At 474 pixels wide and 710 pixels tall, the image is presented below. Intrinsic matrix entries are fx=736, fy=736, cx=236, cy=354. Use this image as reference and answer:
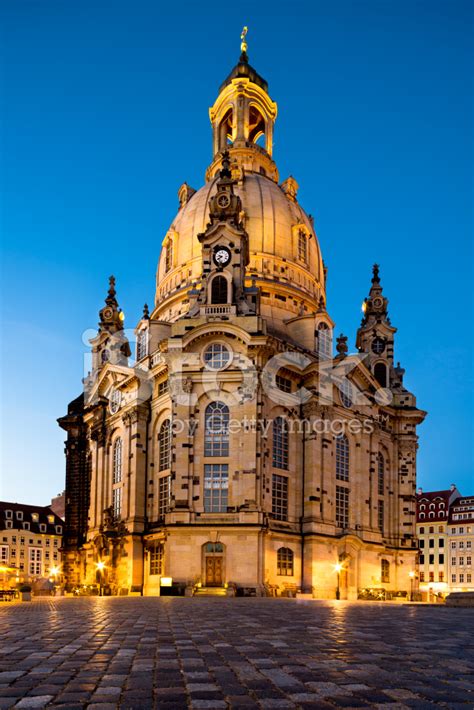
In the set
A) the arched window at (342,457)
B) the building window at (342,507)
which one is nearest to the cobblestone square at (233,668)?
the building window at (342,507)

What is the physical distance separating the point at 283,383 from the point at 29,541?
6416 centimetres

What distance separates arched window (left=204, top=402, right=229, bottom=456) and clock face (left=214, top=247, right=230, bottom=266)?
13.4 metres

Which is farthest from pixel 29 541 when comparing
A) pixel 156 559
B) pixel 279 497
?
pixel 279 497

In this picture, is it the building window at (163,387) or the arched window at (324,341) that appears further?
the arched window at (324,341)

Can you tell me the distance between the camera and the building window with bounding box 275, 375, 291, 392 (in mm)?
63938

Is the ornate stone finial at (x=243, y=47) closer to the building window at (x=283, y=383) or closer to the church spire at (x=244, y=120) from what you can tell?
the church spire at (x=244, y=120)

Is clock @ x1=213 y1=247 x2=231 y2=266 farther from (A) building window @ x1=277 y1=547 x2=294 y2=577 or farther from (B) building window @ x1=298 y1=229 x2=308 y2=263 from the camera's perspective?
(A) building window @ x1=277 y1=547 x2=294 y2=577

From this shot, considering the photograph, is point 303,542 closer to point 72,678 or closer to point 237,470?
point 237,470

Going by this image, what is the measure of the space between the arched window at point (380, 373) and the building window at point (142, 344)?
27060 mm

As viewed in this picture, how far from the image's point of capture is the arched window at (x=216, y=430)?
5997cm

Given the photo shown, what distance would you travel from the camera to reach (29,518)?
11419 cm

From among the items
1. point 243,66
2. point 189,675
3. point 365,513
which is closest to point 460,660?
point 189,675

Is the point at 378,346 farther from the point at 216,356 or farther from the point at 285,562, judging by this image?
the point at 285,562

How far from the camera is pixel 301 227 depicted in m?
79.8
